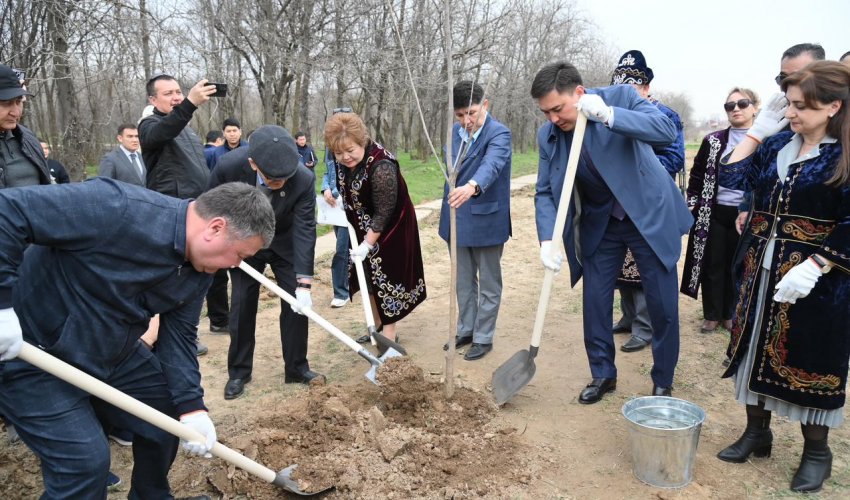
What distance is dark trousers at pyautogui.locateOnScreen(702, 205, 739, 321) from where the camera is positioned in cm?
477

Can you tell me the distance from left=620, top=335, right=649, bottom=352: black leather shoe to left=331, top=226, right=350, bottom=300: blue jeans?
2.69 metres

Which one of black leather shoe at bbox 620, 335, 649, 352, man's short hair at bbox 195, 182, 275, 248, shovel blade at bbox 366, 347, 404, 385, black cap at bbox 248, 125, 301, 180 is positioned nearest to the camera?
man's short hair at bbox 195, 182, 275, 248

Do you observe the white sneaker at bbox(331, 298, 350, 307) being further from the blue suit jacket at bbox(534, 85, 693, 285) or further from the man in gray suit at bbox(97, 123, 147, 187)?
the blue suit jacket at bbox(534, 85, 693, 285)

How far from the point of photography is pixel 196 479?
3.04 metres

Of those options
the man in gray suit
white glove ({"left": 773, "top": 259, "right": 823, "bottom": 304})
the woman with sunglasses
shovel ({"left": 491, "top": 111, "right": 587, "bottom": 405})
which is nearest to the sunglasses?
the woman with sunglasses

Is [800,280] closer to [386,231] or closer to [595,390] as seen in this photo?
[595,390]

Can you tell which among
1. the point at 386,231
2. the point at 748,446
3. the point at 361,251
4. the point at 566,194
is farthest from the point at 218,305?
the point at 748,446

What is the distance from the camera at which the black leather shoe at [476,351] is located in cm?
448

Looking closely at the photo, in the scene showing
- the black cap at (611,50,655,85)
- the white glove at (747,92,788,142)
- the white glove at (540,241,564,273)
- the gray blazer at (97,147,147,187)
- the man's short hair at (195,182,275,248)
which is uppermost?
the black cap at (611,50,655,85)

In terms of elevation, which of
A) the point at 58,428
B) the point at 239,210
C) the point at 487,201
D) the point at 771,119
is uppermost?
the point at 771,119

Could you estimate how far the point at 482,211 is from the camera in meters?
4.35

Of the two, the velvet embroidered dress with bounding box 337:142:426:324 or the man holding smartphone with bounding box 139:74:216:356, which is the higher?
the man holding smartphone with bounding box 139:74:216:356

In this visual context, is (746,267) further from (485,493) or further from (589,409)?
(485,493)

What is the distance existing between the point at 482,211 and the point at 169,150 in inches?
88.7
